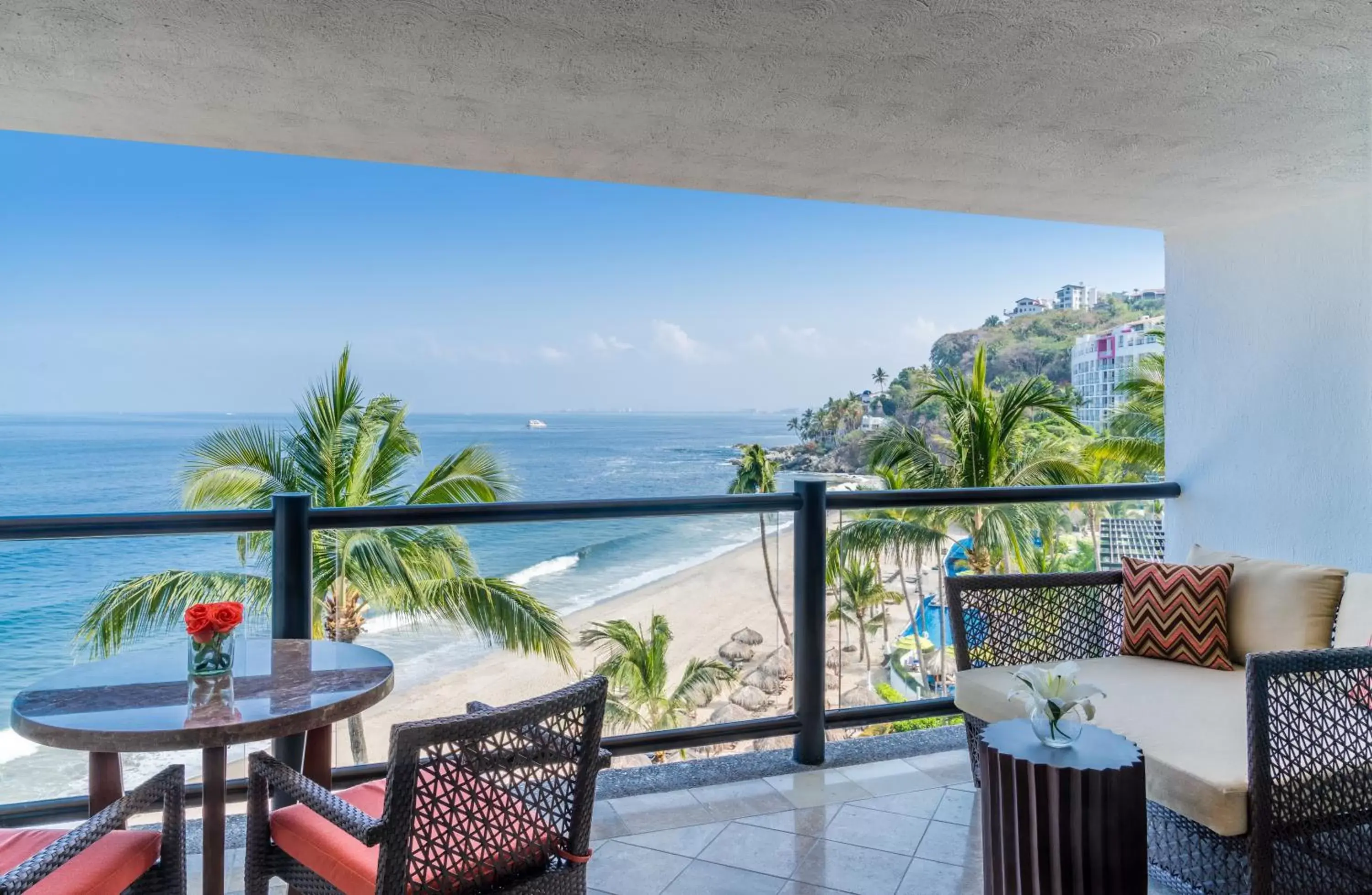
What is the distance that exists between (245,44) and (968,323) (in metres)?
32.9

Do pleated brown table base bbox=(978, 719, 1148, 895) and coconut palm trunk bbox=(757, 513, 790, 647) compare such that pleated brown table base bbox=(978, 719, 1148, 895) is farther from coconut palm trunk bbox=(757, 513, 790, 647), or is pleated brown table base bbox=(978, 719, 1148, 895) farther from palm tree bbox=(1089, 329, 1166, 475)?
palm tree bbox=(1089, 329, 1166, 475)

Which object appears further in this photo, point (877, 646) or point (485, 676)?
point (485, 676)

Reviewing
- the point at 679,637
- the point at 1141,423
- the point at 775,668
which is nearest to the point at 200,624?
the point at 775,668

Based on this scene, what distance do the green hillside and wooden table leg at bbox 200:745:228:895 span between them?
27767 millimetres

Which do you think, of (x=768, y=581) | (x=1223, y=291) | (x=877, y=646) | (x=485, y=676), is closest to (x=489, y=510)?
(x=768, y=581)

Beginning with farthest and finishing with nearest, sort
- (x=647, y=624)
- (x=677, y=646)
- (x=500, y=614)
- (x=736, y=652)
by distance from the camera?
(x=677, y=646)
(x=647, y=624)
(x=736, y=652)
(x=500, y=614)

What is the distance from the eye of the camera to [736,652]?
8.59m

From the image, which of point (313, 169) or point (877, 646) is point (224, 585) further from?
point (313, 169)

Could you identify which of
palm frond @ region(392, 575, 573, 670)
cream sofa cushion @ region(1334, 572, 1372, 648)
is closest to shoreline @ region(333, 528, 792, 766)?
palm frond @ region(392, 575, 573, 670)

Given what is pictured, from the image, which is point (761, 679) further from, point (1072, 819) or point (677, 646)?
point (677, 646)

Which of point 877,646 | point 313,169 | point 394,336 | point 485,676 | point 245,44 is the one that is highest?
point 313,169

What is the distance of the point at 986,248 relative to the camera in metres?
32.7

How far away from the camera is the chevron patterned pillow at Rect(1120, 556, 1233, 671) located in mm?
2979

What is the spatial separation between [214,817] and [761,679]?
14.7 ft
